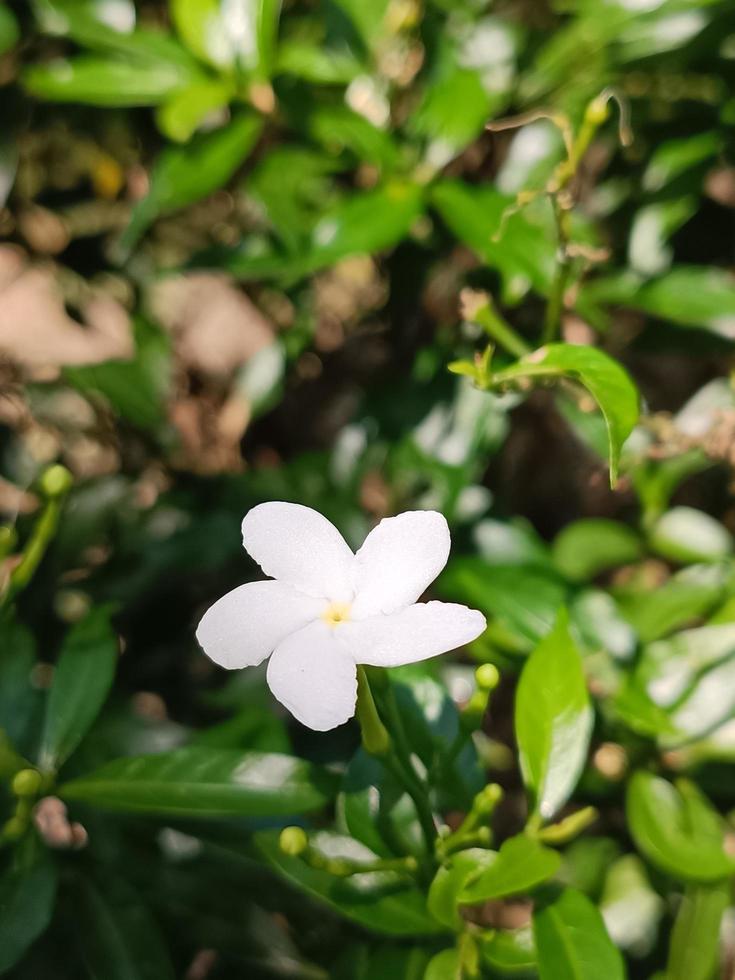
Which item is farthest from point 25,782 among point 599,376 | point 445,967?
point 599,376

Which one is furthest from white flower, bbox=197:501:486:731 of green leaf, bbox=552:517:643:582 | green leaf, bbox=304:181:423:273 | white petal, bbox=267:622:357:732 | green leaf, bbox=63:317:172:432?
green leaf, bbox=63:317:172:432

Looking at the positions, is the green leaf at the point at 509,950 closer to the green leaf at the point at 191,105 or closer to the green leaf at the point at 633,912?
the green leaf at the point at 633,912

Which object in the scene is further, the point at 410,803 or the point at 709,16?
the point at 709,16

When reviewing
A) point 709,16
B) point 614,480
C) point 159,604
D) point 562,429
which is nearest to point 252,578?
point 159,604

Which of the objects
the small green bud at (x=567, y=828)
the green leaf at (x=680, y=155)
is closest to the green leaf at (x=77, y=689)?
the small green bud at (x=567, y=828)

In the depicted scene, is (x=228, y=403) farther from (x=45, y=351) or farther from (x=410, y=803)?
(x=410, y=803)

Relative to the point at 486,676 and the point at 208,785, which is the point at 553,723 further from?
the point at 208,785

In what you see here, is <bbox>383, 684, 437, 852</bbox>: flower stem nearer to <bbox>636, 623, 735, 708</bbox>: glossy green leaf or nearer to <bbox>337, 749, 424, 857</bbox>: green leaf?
<bbox>337, 749, 424, 857</bbox>: green leaf
